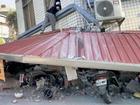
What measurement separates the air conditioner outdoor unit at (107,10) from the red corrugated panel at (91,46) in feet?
1.51

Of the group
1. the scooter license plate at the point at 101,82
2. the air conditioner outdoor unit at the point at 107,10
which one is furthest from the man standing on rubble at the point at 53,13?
the scooter license plate at the point at 101,82

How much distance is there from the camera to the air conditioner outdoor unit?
839 centimetres

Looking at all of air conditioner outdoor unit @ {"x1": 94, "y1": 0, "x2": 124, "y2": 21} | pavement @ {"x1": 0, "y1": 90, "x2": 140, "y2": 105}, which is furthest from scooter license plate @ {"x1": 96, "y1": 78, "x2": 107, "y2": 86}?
air conditioner outdoor unit @ {"x1": 94, "y1": 0, "x2": 124, "y2": 21}

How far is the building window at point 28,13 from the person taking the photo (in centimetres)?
1303

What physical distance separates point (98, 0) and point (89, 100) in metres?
2.93

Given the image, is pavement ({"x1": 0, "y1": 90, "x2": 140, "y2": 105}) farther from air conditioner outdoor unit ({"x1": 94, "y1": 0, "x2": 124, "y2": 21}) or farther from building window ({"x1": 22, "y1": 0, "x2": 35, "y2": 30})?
building window ({"x1": 22, "y1": 0, "x2": 35, "y2": 30})

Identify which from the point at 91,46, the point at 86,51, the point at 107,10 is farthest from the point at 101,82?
the point at 107,10

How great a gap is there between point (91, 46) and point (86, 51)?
353 millimetres

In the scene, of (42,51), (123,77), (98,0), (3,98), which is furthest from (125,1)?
(3,98)

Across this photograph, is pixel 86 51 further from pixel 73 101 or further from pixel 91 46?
pixel 73 101

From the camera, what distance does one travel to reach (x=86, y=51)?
6957mm

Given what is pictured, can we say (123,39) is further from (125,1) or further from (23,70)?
(23,70)

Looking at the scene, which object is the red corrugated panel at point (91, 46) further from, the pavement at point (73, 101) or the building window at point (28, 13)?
the building window at point (28, 13)

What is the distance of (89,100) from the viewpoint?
6496 mm
